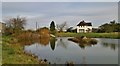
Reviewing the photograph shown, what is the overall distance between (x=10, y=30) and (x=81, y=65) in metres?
35.9

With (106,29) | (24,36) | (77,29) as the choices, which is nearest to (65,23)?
(77,29)

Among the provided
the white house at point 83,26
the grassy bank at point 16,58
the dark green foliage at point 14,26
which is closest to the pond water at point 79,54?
the grassy bank at point 16,58

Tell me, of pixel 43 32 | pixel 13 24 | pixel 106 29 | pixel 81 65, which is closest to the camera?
pixel 81 65

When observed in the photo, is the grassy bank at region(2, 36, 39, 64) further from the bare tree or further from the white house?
the white house

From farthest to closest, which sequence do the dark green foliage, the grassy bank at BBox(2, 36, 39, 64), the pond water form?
the dark green foliage, the pond water, the grassy bank at BBox(2, 36, 39, 64)

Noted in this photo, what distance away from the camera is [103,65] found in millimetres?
13742

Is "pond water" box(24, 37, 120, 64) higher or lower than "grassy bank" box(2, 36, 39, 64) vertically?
lower

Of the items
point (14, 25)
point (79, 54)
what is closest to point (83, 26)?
point (14, 25)

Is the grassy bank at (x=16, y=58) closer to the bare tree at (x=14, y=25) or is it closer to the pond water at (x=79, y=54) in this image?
the pond water at (x=79, y=54)

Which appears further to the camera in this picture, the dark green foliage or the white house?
the white house

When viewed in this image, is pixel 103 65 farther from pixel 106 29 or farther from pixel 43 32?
pixel 106 29

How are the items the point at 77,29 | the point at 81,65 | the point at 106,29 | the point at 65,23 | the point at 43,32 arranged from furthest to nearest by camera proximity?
the point at 77,29 < the point at 65,23 < the point at 106,29 < the point at 43,32 < the point at 81,65

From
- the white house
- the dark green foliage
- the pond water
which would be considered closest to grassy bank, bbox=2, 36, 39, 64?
the pond water

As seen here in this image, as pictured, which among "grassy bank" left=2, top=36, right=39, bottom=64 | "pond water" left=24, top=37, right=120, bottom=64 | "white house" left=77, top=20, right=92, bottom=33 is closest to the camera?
"grassy bank" left=2, top=36, right=39, bottom=64
